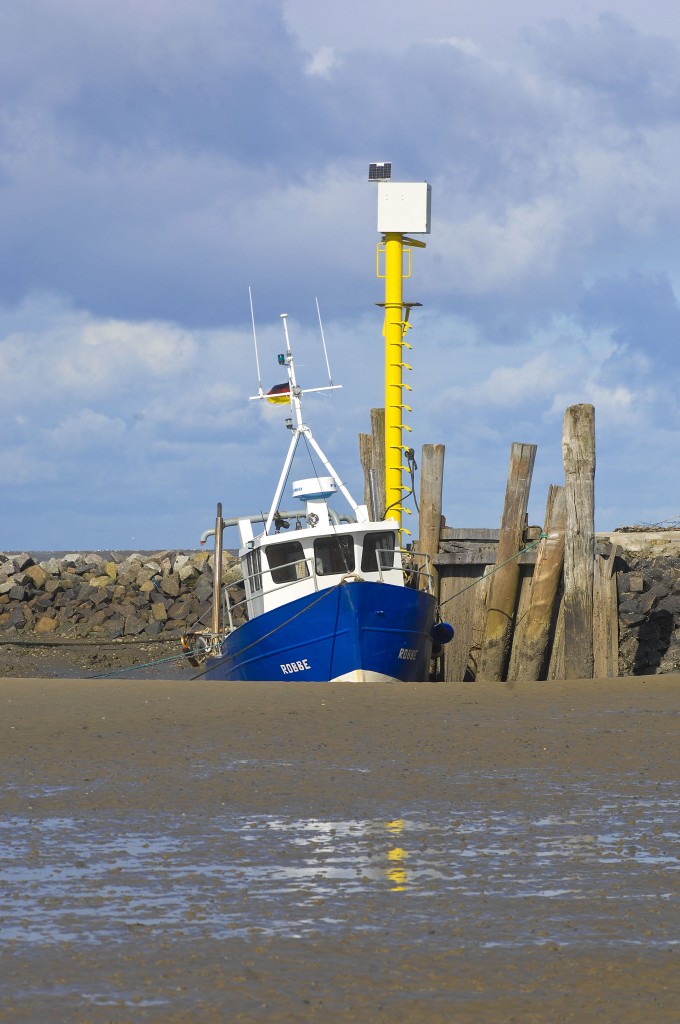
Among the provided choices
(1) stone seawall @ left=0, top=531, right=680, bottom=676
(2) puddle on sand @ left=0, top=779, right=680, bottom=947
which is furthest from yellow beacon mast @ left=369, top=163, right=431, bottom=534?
(2) puddle on sand @ left=0, top=779, right=680, bottom=947

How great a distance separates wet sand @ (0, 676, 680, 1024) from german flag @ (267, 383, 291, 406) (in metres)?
9.50

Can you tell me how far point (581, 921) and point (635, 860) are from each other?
3.68ft

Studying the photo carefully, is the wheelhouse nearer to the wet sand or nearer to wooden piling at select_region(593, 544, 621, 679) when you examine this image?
wooden piling at select_region(593, 544, 621, 679)

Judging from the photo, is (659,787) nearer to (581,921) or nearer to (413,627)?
(581,921)

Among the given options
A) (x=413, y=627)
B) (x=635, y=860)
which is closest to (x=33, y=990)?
(x=635, y=860)

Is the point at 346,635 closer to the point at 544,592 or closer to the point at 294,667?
the point at 294,667

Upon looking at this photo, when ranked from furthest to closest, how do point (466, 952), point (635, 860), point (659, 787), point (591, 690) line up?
point (591, 690) → point (659, 787) → point (635, 860) → point (466, 952)

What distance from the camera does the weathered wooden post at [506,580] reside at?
18.4 metres

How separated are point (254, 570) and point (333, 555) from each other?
58.7 inches

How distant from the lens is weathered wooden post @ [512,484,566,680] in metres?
17.8

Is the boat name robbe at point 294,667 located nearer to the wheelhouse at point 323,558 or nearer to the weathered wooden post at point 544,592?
the wheelhouse at point 323,558

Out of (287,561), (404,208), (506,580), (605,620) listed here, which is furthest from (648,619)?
(404,208)

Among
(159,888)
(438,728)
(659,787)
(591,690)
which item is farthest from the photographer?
(591,690)

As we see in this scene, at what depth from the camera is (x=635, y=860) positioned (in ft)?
18.7
